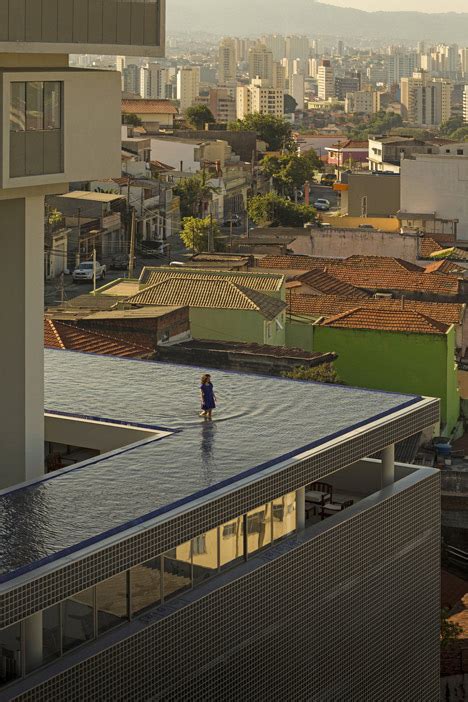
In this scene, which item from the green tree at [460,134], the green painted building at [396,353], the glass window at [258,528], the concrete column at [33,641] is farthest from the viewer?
the green tree at [460,134]

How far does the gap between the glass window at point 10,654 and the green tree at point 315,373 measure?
61.1 feet

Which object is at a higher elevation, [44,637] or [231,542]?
[231,542]

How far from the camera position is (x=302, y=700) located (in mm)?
15633

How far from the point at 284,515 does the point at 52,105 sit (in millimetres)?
4395

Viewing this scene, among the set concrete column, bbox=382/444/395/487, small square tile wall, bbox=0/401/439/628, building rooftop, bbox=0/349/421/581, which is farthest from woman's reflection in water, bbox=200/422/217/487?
concrete column, bbox=382/444/395/487

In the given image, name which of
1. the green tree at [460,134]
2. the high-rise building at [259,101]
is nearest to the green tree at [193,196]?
the green tree at [460,134]

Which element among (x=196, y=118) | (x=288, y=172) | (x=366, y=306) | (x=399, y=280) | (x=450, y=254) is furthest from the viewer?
(x=196, y=118)

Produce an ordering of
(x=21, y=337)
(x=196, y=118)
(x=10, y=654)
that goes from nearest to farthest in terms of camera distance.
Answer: (x=10, y=654) → (x=21, y=337) → (x=196, y=118)

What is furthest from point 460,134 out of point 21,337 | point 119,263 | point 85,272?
point 21,337

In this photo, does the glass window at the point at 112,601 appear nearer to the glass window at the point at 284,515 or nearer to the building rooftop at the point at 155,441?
the building rooftop at the point at 155,441

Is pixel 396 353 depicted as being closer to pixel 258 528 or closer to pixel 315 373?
pixel 315 373

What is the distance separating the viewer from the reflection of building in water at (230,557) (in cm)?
1312

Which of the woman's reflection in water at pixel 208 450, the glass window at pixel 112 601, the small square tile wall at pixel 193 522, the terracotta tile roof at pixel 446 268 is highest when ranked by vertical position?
the woman's reflection in water at pixel 208 450

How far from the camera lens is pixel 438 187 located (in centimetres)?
6544
